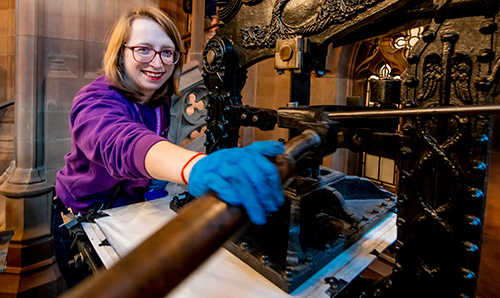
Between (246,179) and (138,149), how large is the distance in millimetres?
419

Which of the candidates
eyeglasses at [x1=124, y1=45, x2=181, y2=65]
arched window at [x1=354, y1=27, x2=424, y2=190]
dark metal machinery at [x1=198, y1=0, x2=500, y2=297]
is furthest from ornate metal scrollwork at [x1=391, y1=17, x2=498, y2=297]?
arched window at [x1=354, y1=27, x2=424, y2=190]

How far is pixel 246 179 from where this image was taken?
0.46 m

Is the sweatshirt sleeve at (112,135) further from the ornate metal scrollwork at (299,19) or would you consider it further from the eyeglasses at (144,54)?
the ornate metal scrollwork at (299,19)

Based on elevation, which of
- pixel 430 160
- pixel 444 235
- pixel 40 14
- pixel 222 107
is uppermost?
pixel 40 14

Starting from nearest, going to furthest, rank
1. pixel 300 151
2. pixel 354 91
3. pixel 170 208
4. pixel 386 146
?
pixel 300 151, pixel 386 146, pixel 170 208, pixel 354 91

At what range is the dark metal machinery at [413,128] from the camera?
2.26 ft

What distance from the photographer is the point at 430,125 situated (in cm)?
76

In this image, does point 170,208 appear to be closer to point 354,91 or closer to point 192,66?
point 192,66

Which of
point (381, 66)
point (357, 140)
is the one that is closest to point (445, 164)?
point (357, 140)

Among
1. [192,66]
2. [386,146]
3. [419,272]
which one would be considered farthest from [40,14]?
[419,272]

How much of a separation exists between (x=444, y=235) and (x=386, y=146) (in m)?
0.25

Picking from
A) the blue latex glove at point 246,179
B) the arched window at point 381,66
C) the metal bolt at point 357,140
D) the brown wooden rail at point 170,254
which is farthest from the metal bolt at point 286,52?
the arched window at point 381,66

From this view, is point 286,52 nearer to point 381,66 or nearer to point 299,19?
point 299,19

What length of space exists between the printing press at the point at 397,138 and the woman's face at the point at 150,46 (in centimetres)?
30
